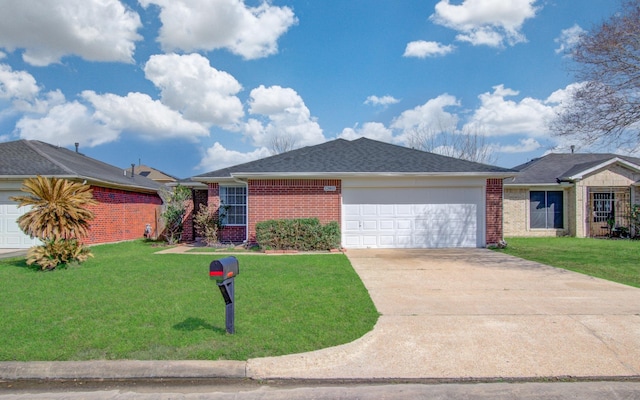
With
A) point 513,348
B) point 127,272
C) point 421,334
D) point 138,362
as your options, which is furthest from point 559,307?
point 127,272

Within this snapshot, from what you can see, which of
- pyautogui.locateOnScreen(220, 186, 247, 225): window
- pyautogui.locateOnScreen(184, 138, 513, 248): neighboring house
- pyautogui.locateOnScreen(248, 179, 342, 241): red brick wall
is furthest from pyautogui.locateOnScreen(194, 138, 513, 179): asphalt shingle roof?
pyautogui.locateOnScreen(220, 186, 247, 225): window

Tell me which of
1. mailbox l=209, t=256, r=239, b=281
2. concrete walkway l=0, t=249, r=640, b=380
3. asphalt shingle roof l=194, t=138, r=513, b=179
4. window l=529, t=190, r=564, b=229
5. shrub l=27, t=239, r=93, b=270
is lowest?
concrete walkway l=0, t=249, r=640, b=380

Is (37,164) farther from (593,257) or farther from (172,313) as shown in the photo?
(593,257)

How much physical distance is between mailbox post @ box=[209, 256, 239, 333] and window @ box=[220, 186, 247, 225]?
11197mm

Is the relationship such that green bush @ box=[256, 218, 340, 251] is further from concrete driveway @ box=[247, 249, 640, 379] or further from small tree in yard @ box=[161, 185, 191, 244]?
small tree in yard @ box=[161, 185, 191, 244]

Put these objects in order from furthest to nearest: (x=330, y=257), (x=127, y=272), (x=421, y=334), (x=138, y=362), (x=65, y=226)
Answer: (x=330, y=257)
(x=65, y=226)
(x=127, y=272)
(x=421, y=334)
(x=138, y=362)

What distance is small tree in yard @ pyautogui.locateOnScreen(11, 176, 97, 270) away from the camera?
30.3 feet

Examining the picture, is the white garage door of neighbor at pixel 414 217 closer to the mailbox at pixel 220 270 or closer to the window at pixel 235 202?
the window at pixel 235 202

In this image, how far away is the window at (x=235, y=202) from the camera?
15.7 m

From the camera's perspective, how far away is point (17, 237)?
14.2m

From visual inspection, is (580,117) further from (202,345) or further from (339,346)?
(202,345)

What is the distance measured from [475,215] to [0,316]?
13099 millimetres

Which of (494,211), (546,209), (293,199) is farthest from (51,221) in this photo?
(546,209)

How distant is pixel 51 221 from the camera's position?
9453mm
